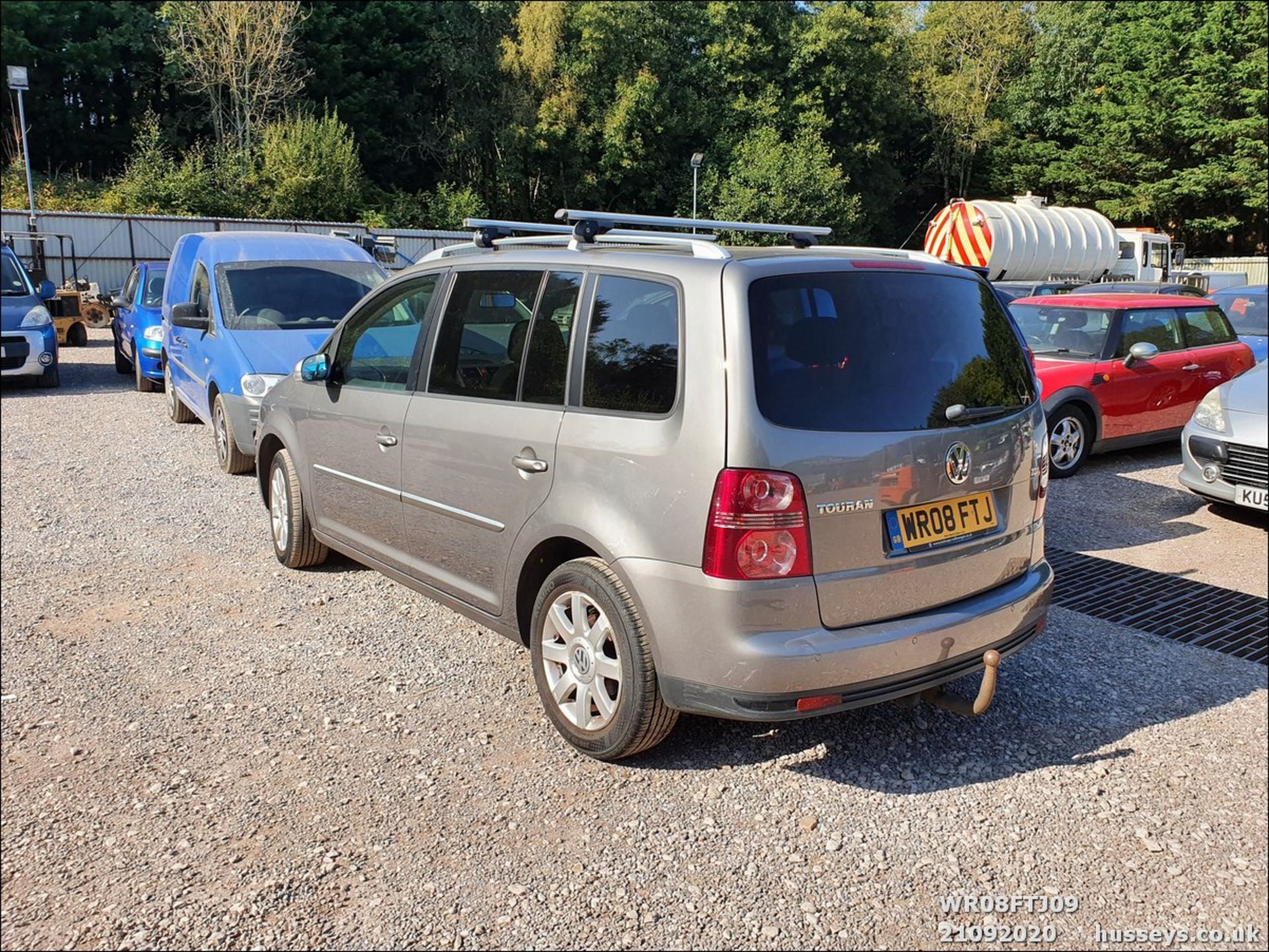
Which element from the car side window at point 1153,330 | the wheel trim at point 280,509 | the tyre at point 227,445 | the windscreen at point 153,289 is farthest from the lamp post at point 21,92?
the car side window at point 1153,330

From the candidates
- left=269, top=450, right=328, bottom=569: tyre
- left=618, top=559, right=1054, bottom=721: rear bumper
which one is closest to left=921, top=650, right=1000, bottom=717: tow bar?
left=618, top=559, right=1054, bottom=721: rear bumper

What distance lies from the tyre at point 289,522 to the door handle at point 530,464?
2.14 meters

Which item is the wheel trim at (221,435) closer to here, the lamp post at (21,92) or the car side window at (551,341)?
the lamp post at (21,92)

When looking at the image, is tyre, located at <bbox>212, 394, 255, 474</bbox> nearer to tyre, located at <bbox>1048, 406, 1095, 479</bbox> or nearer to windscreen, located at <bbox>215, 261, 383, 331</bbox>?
windscreen, located at <bbox>215, 261, 383, 331</bbox>

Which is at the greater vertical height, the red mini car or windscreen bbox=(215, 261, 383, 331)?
windscreen bbox=(215, 261, 383, 331)

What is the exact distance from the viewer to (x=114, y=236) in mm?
25812

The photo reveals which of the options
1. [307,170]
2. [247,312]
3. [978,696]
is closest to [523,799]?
[978,696]

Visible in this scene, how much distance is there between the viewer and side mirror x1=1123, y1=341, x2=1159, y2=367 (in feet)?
27.5

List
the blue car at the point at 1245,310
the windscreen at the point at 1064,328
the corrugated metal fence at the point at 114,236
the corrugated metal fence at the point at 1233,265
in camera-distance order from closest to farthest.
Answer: the windscreen at the point at 1064,328
the blue car at the point at 1245,310
the corrugated metal fence at the point at 114,236
the corrugated metal fence at the point at 1233,265

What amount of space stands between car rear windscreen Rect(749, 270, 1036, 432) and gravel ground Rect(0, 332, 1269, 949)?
105 centimetres

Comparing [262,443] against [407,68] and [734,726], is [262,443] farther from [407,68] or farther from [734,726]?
[407,68]

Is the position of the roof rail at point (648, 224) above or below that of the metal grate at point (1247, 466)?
above

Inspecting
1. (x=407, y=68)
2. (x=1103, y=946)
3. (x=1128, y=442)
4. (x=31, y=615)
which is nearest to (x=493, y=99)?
(x=407, y=68)

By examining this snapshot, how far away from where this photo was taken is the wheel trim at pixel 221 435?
7.98m
